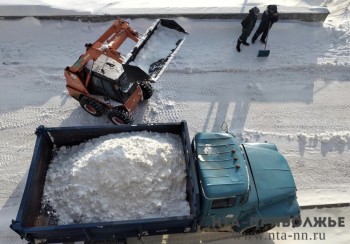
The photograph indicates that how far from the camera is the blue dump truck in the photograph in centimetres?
611

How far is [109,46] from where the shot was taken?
8.19 meters

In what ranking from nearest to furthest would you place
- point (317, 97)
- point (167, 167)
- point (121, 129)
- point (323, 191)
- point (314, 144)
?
1. point (167, 167)
2. point (121, 129)
3. point (323, 191)
4. point (314, 144)
5. point (317, 97)

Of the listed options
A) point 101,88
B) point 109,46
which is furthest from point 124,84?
point 109,46

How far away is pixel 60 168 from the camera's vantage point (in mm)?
7184

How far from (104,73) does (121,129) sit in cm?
160

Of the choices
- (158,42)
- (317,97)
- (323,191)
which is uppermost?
(158,42)

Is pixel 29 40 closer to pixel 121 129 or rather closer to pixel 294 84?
pixel 121 129

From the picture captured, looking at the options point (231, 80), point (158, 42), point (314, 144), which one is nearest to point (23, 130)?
point (158, 42)

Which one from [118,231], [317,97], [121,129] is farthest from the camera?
[317,97]

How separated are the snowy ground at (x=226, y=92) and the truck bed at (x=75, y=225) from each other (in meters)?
1.29

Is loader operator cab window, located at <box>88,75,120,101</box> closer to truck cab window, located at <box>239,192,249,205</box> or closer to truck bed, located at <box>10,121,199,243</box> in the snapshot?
truck bed, located at <box>10,121,199,243</box>

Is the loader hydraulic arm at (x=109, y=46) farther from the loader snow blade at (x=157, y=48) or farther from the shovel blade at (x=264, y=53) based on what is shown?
the shovel blade at (x=264, y=53)

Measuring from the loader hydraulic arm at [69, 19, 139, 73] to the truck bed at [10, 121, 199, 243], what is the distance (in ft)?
5.85

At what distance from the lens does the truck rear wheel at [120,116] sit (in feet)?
27.6
